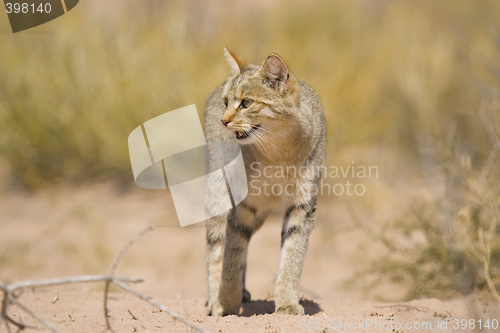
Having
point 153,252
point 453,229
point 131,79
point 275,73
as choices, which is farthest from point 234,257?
point 131,79

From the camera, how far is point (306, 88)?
3.93 metres

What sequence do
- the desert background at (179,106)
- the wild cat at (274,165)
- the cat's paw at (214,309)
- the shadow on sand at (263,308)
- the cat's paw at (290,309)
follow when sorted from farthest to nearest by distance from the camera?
the desert background at (179,106) → the shadow on sand at (263,308) → the cat's paw at (214,309) → the wild cat at (274,165) → the cat's paw at (290,309)

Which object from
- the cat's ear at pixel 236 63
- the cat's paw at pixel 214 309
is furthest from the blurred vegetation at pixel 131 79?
the cat's paw at pixel 214 309

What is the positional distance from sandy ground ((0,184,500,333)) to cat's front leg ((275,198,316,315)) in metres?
0.29

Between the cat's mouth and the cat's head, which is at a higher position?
the cat's head

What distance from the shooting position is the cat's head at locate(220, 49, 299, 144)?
3.37 meters

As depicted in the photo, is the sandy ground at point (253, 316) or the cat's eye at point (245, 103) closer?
the sandy ground at point (253, 316)

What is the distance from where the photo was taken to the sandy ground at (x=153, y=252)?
3855 mm

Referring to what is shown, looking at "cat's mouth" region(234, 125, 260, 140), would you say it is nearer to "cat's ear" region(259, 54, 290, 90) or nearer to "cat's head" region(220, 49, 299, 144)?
"cat's head" region(220, 49, 299, 144)

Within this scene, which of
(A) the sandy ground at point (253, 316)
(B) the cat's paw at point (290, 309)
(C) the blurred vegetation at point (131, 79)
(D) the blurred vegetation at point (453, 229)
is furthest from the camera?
(C) the blurred vegetation at point (131, 79)

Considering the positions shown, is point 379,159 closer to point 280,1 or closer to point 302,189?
point 280,1

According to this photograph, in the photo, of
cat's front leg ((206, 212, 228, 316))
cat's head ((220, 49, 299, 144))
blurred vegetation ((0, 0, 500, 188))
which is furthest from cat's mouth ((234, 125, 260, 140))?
blurred vegetation ((0, 0, 500, 188))

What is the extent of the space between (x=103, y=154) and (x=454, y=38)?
22.5 feet

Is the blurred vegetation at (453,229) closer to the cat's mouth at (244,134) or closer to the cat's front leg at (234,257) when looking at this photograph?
the cat's front leg at (234,257)
